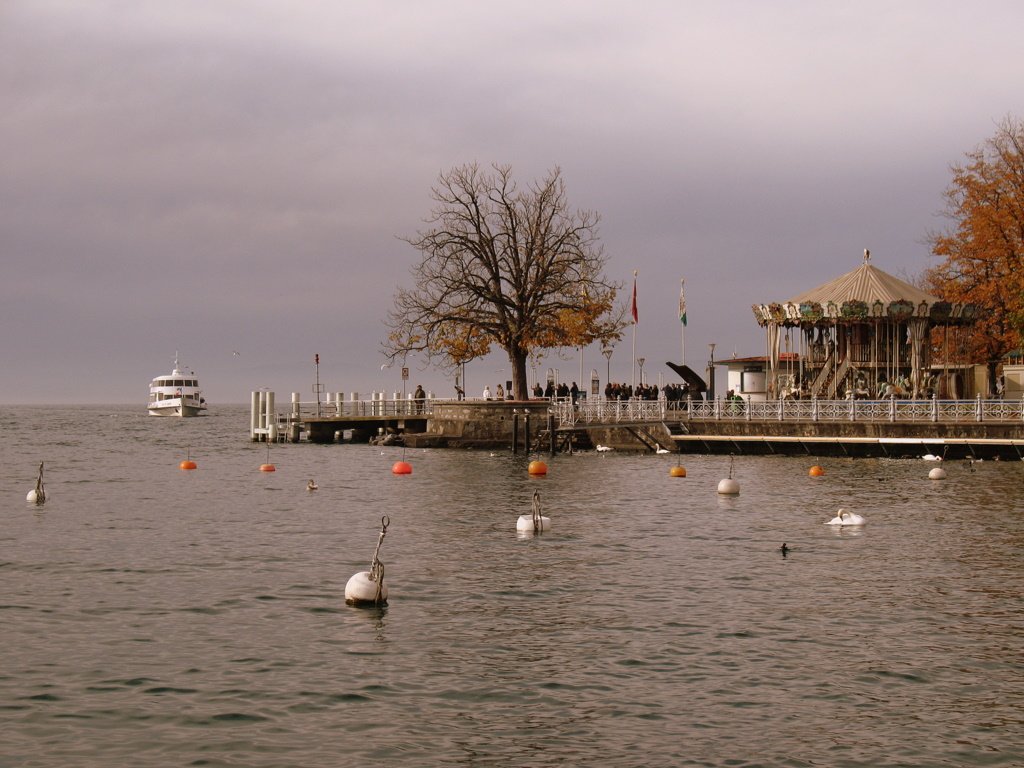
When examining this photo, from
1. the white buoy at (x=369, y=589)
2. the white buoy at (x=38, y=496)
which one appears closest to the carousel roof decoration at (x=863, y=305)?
the white buoy at (x=38, y=496)

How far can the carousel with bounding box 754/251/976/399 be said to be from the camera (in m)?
51.3

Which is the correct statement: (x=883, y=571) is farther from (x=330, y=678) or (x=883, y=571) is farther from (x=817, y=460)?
(x=817, y=460)

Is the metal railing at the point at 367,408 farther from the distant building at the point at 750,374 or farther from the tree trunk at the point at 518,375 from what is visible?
the distant building at the point at 750,374

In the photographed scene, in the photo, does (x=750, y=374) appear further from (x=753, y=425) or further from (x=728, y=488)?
(x=728, y=488)

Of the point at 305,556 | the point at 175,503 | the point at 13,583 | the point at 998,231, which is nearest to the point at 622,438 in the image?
the point at 998,231

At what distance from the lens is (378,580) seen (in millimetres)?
17250

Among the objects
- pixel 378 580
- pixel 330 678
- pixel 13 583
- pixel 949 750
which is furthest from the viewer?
pixel 13 583

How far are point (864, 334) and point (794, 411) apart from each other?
6.91 m

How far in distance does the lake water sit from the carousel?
21.0 m

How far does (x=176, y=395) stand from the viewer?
495 ft

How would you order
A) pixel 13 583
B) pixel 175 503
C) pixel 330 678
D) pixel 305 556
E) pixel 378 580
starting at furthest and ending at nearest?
1. pixel 175 503
2. pixel 305 556
3. pixel 13 583
4. pixel 378 580
5. pixel 330 678

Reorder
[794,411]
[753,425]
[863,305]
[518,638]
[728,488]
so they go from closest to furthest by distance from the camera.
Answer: [518,638]
[728,488]
[794,411]
[753,425]
[863,305]

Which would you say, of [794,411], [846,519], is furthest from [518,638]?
[794,411]

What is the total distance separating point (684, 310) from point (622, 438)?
8.00 meters
